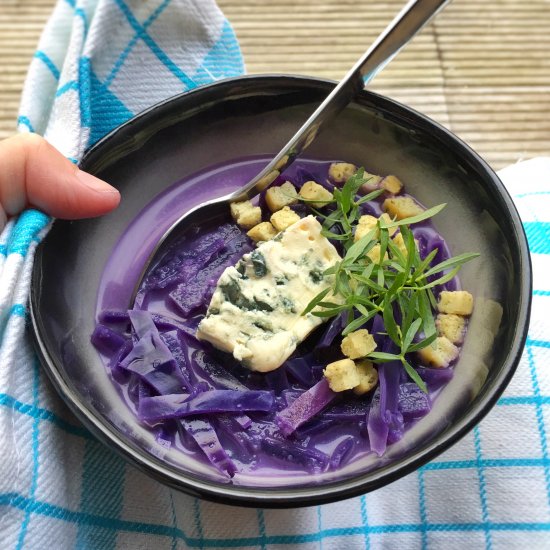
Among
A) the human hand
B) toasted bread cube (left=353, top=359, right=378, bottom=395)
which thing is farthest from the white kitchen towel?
toasted bread cube (left=353, top=359, right=378, bottom=395)

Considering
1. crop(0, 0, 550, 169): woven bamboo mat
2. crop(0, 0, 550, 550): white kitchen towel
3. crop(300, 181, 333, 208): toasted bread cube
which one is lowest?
crop(0, 0, 550, 550): white kitchen towel

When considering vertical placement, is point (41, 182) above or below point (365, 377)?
above

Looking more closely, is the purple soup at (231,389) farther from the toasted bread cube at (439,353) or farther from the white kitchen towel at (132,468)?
the white kitchen towel at (132,468)

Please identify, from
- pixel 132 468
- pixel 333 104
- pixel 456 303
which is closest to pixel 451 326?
pixel 456 303

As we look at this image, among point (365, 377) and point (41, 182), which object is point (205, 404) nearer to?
point (365, 377)

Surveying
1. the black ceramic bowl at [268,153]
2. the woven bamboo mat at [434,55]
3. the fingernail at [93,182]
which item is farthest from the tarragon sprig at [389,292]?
the woven bamboo mat at [434,55]

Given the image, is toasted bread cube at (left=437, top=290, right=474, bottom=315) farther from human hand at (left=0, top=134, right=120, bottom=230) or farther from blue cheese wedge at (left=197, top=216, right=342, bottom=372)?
human hand at (left=0, top=134, right=120, bottom=230)
